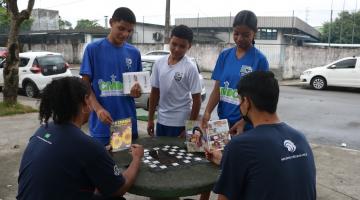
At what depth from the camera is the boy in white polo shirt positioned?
3390mm

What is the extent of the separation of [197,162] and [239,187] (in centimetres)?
97

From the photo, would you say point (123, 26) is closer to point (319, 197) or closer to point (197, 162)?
point (197, 162)

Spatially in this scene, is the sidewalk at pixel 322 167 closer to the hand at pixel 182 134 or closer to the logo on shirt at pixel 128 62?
the hand at pixel 182 134

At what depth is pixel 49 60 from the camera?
11.8 metres

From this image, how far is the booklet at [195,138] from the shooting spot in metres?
3.06

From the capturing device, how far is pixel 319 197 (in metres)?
4.19

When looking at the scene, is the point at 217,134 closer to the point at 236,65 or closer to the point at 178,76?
the point at 236,65

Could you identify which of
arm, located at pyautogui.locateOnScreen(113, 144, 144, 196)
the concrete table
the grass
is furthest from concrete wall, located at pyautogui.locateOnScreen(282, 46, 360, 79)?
arm, located at pyautogui.locateOnScreen(113, 144, 144, 196)

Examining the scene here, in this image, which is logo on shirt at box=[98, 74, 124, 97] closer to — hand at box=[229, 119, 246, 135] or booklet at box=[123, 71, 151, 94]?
booklet at box=[123, 71, 151, 94]

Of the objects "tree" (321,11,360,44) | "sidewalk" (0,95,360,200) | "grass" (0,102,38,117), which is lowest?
"sidewalk" (0,95,360,200)

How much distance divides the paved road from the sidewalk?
1344 mm

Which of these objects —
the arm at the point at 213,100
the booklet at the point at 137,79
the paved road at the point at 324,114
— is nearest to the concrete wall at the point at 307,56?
the paved road at the point at 324,114

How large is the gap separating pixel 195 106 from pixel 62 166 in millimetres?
1704

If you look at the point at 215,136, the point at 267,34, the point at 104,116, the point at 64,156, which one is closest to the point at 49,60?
the point at 104,116
